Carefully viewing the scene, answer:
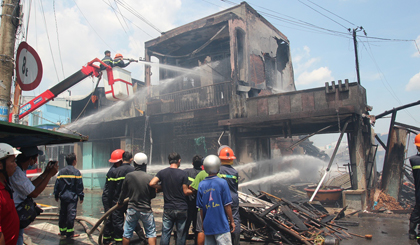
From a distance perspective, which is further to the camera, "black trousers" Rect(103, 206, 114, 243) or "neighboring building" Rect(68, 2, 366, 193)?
"neighboring building" Rect(68, 2, 366, 193)

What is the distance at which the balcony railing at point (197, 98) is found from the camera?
14125 millimetres

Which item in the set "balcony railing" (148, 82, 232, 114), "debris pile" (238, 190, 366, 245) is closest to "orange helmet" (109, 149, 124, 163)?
"debris pile" (238, 190, 366, 245)

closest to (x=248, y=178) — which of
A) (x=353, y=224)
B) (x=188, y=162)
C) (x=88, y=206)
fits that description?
(x=188, y=162)

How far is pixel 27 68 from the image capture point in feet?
18.1

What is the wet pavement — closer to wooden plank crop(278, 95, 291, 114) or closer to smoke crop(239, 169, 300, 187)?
wooden plank crop(278, 95, 291, 114)

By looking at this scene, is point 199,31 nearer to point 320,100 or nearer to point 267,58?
point 267,58

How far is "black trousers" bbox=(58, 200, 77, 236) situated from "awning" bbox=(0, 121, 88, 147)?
2.09 m

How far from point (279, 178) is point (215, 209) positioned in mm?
15397

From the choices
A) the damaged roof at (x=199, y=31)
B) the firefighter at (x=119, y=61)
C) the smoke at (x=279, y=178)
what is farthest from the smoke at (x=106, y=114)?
the smoke at (x=279, y=178)

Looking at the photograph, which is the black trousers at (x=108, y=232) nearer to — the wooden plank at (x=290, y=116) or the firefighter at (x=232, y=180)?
the firefighter at (x=232, y=180)

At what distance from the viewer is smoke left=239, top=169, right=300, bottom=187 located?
13.4 metres

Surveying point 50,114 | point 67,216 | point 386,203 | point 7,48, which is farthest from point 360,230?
point 50,114

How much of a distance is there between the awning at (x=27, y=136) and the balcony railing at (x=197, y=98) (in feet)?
34.0

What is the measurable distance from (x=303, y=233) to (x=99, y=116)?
14747 mm
